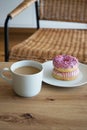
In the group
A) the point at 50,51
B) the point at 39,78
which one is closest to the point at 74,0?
the point at 50,51

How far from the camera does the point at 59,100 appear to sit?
0.68 meters

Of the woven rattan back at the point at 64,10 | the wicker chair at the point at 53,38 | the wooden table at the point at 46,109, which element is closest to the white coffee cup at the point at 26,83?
→ the wooden table at the point at 46,109

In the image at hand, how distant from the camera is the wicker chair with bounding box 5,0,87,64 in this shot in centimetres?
122

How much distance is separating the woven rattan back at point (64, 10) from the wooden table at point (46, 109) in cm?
95

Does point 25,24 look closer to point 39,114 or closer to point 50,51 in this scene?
point 50,51

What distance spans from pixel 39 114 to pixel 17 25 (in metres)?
1.97

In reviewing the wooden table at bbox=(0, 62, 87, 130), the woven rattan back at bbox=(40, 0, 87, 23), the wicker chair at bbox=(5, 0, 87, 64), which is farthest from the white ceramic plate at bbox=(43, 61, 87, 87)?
the woven rattan back at bbox=(40, 0, 87, 23)

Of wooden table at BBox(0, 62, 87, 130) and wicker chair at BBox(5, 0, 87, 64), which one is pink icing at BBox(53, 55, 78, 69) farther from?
wicker chair at BBox(5, 0, 87, 64)

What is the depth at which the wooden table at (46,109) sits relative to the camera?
1.91ft

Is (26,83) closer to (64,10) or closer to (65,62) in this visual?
(65,62)

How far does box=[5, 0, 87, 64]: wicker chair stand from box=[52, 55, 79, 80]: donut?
0.43 m

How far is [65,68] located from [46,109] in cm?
16

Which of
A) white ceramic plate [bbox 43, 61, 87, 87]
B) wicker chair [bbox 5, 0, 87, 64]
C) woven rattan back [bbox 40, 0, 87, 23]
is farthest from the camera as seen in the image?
woven rattan back [bbox 40, 0, 87, 23]

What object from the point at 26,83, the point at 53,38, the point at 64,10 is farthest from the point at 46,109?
the point at 64,10
